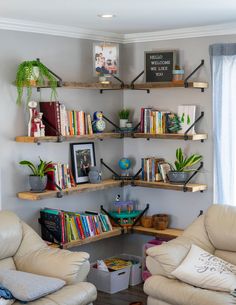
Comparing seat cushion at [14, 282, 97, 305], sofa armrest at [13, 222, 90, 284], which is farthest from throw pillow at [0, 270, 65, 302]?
sofa armrest at [13, 222, 90, 284]

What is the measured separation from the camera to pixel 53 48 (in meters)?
5.53

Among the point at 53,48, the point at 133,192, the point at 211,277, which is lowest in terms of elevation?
the point at 211,277

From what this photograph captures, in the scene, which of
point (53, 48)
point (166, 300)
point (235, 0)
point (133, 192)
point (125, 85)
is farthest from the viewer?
point (133, 192)

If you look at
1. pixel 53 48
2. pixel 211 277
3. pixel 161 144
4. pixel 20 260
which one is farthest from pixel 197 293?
pixel 53 48

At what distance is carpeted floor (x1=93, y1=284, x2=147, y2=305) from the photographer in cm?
539

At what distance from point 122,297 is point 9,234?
1430 mm

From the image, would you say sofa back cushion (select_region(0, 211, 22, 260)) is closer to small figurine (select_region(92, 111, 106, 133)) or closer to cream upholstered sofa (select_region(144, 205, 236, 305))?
cream upholstered sofa (select_region(144, 205, 236, 305))

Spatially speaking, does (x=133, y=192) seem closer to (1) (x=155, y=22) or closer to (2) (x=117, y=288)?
(2) (x=117, y=288)

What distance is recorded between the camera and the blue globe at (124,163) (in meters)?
6.16

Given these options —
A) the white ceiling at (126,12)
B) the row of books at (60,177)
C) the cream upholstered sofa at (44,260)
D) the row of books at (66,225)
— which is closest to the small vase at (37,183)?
the row of books at (60,177)

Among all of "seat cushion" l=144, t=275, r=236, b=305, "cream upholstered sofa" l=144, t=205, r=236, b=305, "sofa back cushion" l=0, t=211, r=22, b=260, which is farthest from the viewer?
"sofa back cushion" l=0, t=211, r=22, b=260

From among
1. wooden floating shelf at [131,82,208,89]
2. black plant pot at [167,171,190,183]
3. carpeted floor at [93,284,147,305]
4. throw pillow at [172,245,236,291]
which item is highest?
wooden floating shelf at [131,82,208,89]

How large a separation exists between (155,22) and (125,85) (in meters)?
0.89

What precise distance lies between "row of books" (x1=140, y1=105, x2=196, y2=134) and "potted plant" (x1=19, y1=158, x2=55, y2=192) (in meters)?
1.16
